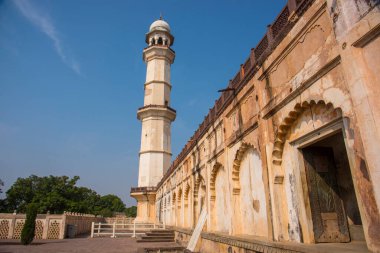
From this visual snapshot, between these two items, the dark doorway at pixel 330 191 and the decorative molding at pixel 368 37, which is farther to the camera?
the dark doorway at pixel 330 191

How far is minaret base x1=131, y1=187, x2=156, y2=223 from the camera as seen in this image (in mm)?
27609

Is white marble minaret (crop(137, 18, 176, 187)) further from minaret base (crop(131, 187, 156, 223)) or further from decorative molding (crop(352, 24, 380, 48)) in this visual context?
decorative molding (crop(352, 24, 380, 48))

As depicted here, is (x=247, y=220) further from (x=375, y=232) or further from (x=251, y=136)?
(x=375, y=232)

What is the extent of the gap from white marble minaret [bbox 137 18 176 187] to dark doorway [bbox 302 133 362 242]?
74.5ft

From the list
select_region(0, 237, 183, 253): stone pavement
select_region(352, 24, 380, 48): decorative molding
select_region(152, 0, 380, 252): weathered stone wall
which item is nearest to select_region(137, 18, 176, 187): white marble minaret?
select_region(0, 237, 183, 253): stone pavement

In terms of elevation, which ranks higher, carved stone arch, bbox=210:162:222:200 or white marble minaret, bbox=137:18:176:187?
white marble minaret, bbox=137:18:176:187

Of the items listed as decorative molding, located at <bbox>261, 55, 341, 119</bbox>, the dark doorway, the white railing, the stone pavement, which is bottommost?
the stone pavement

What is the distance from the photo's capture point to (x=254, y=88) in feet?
25.1

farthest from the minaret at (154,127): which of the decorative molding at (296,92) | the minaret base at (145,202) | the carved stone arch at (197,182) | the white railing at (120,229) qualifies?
the decorative molding at (296,92)

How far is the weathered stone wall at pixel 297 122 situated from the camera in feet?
12.9

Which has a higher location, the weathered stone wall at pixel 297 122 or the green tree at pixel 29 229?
the weathered stone wall at pixel 297 122

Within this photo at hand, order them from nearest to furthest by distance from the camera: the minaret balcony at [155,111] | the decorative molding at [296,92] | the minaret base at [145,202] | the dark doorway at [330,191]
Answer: the decorative molding at [296,92]
the dark doorway at [330,191]
the minaret base at [145,202]
the minaret balcony at [155,111]

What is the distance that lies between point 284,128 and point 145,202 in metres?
24.7

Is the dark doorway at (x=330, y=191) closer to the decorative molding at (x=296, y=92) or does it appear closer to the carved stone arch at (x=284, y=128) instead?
the carved stone arch at (x=284, y=128)
